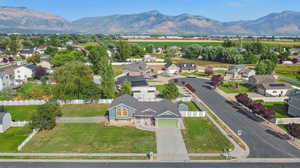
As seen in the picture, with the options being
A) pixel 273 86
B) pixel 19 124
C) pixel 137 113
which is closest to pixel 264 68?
pixel 273 86

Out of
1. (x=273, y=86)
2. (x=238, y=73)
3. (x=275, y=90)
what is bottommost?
(x=275, y=90)

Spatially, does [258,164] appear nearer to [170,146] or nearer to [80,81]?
[170,146]

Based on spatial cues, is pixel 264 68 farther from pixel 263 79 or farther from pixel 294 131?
pixel 294 131

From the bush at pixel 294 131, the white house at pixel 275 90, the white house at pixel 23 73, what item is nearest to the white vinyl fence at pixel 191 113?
the bush at pixel 294 131

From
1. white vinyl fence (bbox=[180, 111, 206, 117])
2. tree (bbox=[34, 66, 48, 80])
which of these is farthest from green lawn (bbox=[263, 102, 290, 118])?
tree (bbox=[34, 66, 48, 80])

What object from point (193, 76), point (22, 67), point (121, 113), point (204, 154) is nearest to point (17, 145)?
point (121, 113)

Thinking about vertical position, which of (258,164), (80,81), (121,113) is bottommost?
(258,164)

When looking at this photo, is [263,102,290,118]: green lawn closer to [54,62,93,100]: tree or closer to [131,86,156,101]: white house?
[131,86,156,101]: white house
